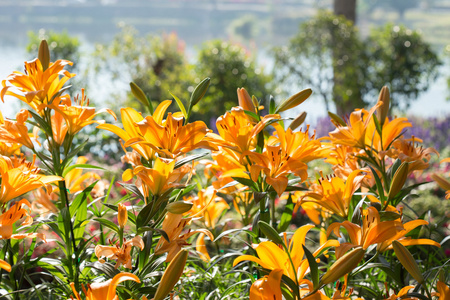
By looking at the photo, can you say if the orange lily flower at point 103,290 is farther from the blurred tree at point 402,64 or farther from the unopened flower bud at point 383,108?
the blurred tree at point 402,64

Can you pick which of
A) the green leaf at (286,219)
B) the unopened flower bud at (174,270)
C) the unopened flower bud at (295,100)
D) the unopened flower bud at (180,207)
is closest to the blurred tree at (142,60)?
the green leaf at (286,219)

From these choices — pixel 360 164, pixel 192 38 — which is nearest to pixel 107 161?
pixel 360 164

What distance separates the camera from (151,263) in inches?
28.4

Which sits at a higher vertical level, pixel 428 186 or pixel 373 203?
pixel 373 203

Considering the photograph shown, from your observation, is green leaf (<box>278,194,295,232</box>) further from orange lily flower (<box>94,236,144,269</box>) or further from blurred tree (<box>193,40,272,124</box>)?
blurred tree (<box>193,40,272,124</box>)

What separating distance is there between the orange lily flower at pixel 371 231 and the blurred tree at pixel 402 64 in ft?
13.2

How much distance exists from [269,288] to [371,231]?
0.55 feet

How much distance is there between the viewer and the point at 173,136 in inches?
27.4

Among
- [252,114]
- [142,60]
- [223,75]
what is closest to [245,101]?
[252,114]

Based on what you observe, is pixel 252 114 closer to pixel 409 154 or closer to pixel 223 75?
pixel 409 154

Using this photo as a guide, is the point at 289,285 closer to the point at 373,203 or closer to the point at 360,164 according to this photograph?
the point at 373,203

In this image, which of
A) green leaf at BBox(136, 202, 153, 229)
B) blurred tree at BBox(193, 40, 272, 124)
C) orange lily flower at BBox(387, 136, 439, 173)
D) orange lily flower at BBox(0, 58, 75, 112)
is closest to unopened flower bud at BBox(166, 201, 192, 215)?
green leaf at BBox(136, 202, 153, 229)

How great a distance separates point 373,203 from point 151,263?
0.36 meters

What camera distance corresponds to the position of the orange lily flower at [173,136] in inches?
26.7
